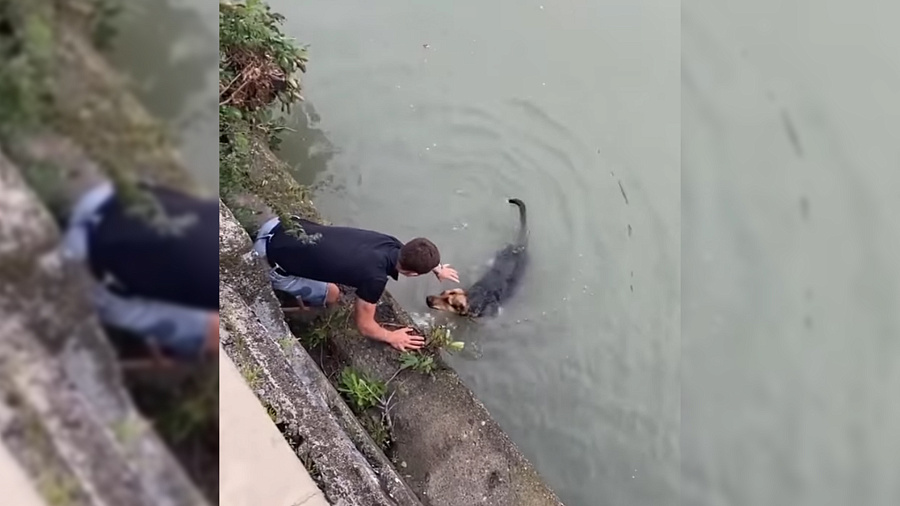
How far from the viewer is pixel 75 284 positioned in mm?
763

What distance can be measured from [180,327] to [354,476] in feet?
3.41

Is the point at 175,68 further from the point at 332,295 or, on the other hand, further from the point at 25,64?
the point at 332,295

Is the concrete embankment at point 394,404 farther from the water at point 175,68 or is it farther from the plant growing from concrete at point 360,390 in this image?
the water at point 175,68

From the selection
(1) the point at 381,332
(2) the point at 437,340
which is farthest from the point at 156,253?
(2) the point at 437,340

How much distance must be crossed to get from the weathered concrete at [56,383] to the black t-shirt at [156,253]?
0.04m

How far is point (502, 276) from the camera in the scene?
10.1 feet

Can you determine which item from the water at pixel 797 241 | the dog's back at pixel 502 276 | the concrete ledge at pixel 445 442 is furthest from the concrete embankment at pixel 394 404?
the water at pixel 797 241

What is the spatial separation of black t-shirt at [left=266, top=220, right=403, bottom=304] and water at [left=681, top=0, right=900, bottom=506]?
4.33 feet

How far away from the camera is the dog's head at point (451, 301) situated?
9.59 ft

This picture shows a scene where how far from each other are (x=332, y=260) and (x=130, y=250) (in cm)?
140

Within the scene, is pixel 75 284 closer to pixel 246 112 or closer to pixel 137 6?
pixel 137 6

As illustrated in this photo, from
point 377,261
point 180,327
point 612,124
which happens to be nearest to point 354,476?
point 377,261

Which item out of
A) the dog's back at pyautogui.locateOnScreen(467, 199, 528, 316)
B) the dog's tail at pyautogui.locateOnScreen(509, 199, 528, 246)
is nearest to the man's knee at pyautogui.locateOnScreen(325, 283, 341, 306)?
the dog's back at pyautogui.locateOnScreen(467, 199, 528, 316)

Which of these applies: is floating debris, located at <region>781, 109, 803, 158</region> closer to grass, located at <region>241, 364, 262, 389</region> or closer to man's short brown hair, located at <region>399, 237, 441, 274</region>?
grass, located at <region>241, 364, 262, 389</region>
